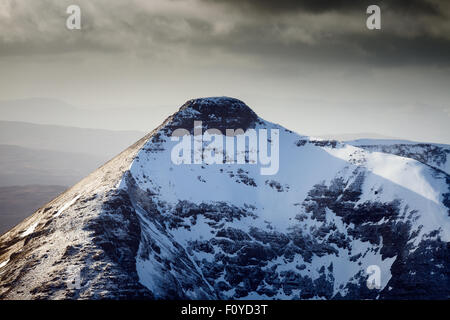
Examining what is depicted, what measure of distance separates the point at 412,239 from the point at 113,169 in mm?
125630

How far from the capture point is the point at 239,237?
18012 cm

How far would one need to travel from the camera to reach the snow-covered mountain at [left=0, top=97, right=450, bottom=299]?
4911 inches

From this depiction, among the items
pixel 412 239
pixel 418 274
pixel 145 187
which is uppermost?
pixel 145 187

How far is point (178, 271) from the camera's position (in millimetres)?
141250

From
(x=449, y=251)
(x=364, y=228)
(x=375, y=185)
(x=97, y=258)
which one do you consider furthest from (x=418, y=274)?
(x=97, y=258)

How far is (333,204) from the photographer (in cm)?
19262

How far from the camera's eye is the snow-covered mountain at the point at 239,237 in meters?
125

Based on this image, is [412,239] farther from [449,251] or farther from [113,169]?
[113,169]
